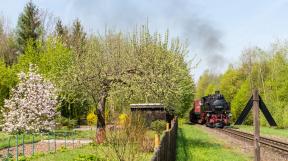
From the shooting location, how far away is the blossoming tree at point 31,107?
32.0 m

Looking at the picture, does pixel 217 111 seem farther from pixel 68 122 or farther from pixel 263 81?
pixel 263 81

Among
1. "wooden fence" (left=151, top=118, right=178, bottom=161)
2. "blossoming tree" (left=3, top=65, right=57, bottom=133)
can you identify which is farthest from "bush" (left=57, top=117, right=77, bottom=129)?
"wooden fence" (left=151, top=118, right=178, bottom=161)

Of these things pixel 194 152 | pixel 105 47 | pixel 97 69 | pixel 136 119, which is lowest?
pixel 194 152

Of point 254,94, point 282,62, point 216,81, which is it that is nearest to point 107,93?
point 254,94

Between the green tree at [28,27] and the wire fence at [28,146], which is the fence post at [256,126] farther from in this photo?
the green tree at [28,27]

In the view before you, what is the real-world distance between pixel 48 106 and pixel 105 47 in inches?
286

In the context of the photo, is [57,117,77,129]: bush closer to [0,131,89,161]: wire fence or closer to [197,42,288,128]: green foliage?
[0,131,89,161]: wire fence

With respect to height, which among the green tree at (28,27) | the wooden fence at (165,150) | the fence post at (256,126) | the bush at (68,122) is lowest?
the bush at (68,122)

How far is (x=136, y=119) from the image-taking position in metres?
14.5

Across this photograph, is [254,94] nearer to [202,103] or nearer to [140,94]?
[140,94]

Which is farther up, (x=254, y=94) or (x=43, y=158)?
(x=254, y=94)

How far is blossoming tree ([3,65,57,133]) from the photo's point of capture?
31984 mm

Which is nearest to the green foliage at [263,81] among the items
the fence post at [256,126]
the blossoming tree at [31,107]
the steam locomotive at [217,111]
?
the steam locomotive at [217,111]

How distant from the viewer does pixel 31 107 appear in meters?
33.1
